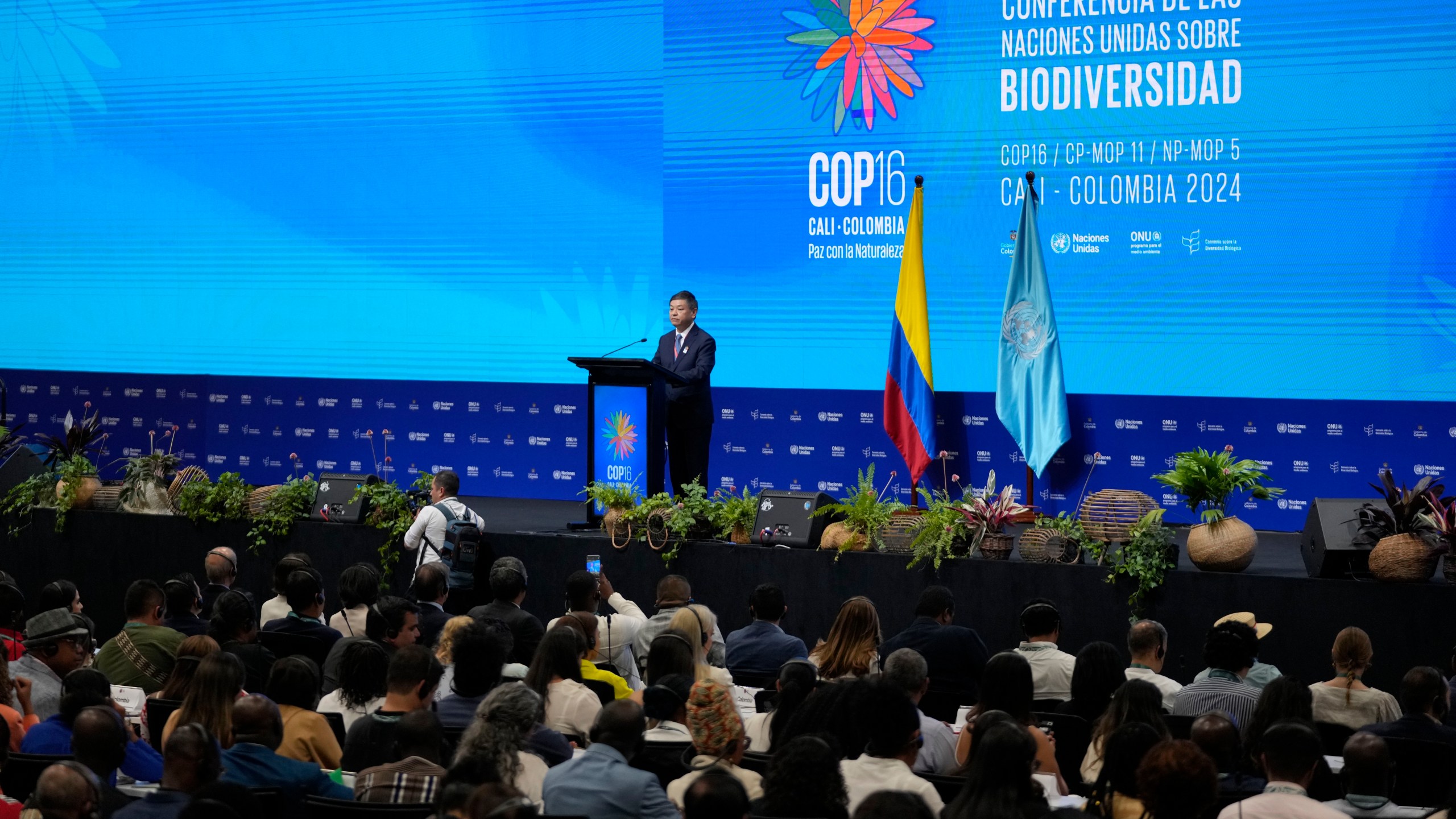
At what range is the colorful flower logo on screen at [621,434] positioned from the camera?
9.18m

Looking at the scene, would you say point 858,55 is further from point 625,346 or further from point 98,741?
point 98,741

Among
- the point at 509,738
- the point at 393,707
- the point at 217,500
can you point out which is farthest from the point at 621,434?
the point at 509,738

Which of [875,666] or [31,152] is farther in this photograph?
[31,152]

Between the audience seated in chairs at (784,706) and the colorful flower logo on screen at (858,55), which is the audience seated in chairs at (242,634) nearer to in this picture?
the audience seated in chairs at (784,706)

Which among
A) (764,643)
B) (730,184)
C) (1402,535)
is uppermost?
(730,184)

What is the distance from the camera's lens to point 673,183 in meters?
11.6

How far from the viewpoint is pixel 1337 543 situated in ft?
23.2

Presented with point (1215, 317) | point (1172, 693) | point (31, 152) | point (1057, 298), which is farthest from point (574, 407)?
point (1172, 693)

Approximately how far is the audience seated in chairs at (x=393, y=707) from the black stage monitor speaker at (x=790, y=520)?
12.1 feet

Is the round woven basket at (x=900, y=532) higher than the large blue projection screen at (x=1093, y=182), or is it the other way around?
the large blue projection screen at (x=1093, y=182)

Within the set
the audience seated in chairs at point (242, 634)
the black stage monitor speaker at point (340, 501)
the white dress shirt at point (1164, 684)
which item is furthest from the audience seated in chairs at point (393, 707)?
the black stage monitor speaker at point (340, 501)

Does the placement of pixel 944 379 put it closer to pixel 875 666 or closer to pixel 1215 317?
pixel 1215 317

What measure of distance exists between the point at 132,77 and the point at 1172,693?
11222 millimetres

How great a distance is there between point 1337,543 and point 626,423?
13.1ft
